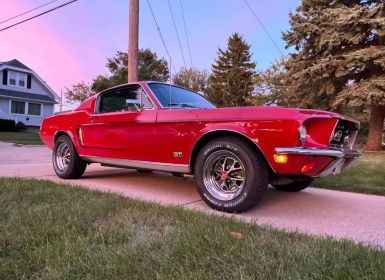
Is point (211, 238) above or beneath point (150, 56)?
beneath

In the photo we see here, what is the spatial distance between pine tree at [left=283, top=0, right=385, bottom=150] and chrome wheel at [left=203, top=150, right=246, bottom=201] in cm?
1683

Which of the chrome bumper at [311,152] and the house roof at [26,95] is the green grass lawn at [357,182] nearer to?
the chrome bumper at [311,152]

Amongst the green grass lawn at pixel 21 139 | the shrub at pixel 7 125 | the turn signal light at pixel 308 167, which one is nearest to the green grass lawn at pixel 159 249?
the turn signal light at pixel 308 167

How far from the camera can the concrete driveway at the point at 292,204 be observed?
3.66m

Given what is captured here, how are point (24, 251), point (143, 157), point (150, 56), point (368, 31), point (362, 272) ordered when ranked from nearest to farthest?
point (362, 272) < point (24, 251) < point (143, 157) < point (368, 31) < point (150, 56)

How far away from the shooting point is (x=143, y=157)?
5031 mm

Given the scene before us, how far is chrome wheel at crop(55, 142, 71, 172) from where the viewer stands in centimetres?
650

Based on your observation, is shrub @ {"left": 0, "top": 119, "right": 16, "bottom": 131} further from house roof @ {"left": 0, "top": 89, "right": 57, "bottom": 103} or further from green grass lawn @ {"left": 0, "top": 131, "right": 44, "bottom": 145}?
green grass lawn @ {"left": 0, "top": 131, "right": 44, "bottom": 145}

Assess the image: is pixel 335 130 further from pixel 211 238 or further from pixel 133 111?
pixel 133 111

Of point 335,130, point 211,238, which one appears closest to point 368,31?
point 335,130

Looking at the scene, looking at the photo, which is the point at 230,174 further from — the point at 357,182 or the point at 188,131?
the point at 357,182

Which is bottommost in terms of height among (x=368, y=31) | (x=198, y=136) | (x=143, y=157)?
(x=143, y=157)

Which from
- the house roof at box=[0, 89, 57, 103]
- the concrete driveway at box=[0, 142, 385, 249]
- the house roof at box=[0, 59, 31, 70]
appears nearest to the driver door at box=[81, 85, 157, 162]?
the concrete driveway at box=[0, 142, 385, 249]

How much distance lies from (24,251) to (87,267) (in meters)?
0.60
